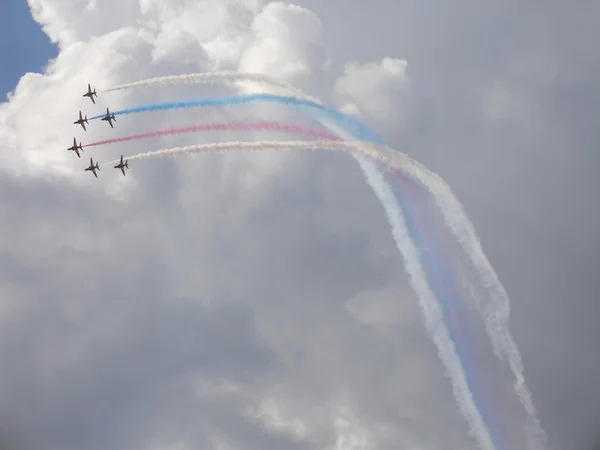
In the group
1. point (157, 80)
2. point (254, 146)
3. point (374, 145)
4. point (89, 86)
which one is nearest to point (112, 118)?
point (89, 86)

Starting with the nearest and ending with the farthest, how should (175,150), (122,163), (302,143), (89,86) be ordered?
(302,143), (175,150), (122,163), (89,86)

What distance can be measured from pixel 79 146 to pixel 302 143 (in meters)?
43.1

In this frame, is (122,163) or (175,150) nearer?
(175,150)

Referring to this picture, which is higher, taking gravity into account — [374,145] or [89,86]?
[89,86]

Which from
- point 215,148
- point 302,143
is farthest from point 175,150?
point 302,143

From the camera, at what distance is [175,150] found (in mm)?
86750

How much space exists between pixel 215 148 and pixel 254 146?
15.1 ft

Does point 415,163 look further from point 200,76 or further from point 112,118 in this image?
point 112,118

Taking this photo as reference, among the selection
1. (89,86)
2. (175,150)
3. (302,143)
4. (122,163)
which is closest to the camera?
(302,143)

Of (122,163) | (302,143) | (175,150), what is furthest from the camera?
(122,163)

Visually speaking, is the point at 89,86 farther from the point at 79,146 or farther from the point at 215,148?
the point at 215,148

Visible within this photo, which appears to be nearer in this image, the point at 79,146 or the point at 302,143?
the point at 302,143

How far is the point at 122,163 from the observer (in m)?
99.8

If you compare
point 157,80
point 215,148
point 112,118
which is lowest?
point 215,148
